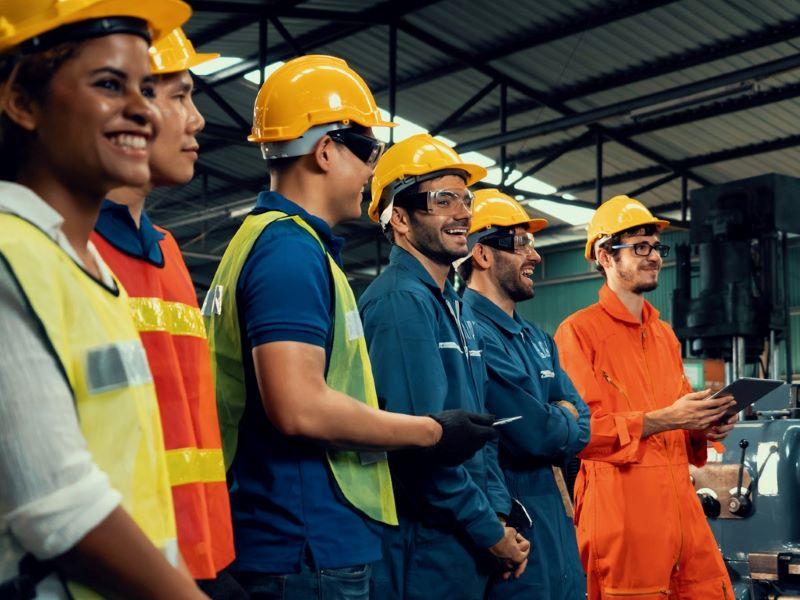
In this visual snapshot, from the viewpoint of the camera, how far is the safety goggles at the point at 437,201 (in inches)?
143

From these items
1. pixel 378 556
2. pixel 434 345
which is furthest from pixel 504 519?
pixel 378 556

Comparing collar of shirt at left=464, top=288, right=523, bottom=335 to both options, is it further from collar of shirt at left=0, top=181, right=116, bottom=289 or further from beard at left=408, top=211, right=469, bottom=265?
collar of shirt at left=0, top=181, right=116, bottom=289

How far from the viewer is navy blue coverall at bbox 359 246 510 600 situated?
3.07 m

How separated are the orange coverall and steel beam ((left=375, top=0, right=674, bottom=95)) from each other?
23.8 feet

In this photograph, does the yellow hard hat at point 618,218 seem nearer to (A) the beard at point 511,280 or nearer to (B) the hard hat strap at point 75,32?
(A) the beard at point 511,280

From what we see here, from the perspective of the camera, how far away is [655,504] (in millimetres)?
4645

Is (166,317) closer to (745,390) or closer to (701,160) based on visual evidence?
(745,390)

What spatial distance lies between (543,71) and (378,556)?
1173 centimetres

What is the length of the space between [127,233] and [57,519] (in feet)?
2.97

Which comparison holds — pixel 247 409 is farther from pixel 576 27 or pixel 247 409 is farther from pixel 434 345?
pixel 576 27

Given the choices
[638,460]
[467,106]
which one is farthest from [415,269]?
[467,106]

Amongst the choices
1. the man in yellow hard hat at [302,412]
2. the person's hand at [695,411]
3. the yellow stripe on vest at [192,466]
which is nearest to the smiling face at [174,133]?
the man in yellow hard hat at [302,412]

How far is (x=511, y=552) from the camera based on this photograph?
326 cm

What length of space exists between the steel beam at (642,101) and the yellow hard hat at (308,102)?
926 centimetres
